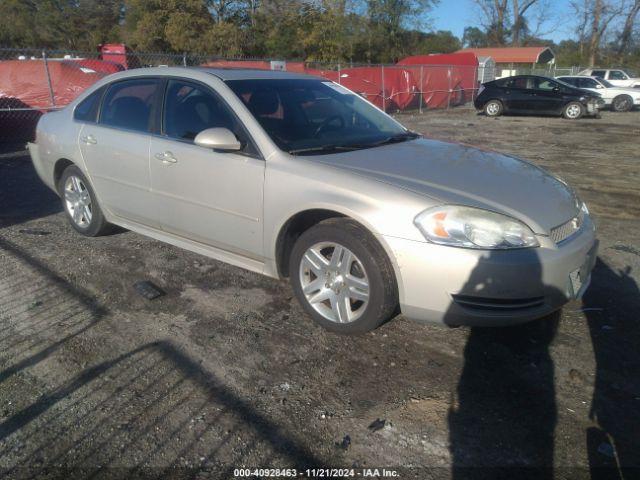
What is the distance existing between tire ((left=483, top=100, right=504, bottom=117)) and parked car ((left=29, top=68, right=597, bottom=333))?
54.8 ft

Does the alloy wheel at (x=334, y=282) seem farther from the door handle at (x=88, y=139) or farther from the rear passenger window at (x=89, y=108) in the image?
the rear passenger window at (x=89, y=108)

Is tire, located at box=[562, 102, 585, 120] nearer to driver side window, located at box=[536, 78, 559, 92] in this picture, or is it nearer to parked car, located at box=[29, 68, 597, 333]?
driver side window, located at box=[536, 78, 559, 92]

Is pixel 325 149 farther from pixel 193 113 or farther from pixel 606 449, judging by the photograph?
pixel 606 449

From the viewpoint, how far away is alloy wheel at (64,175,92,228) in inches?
196

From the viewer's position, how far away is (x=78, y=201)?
16.6ft

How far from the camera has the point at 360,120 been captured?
4227 mm

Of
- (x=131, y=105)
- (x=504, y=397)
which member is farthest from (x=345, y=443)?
(x=131, y=105)

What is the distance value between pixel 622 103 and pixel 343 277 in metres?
23.2

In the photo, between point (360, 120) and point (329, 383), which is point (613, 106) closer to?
point (360, 120)

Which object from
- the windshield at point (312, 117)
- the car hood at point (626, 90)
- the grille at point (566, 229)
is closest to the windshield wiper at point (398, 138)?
the windshield at point (312, 117)

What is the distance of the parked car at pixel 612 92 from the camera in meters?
21.5

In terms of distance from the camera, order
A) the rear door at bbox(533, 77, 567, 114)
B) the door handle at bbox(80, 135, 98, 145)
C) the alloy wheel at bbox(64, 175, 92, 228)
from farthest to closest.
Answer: the rear door at bbox(533, 77, 567, 114) → the alloy wheel at bbox(64, 175, 92, 228) → the door handle at bbox(80, 135, 98, 145)

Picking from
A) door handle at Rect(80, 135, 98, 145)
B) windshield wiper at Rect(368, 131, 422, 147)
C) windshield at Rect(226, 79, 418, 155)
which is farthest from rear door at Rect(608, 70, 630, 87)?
door handle at Rect(80, 135, 98, 145)

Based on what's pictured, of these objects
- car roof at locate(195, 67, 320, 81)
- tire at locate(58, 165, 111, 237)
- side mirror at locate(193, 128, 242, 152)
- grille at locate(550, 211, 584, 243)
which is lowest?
tire at locate(58, 165, 111, 237)
